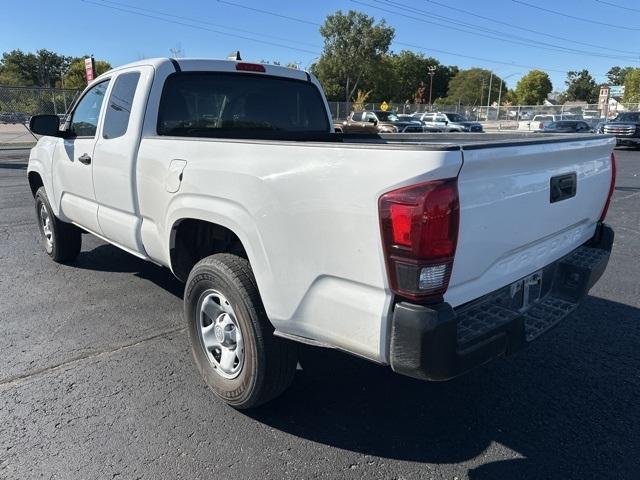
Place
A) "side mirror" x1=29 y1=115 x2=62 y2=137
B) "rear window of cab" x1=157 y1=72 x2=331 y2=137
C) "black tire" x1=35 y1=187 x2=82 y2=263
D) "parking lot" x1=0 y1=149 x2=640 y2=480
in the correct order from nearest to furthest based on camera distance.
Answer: "parking lot" x1=0 y1=149 x2=640 y2=480, "rear window of cab" x1=157 y1=72 x2=331 y2=137, "side mirror" x1=29 y1=115 x2=62 y2=137, "black tire" x1=35 y1=187 x2=82 y2=263

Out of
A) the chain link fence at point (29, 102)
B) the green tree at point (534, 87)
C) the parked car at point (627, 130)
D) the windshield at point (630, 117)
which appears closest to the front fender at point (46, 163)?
the chain link fence at point (29, 102)

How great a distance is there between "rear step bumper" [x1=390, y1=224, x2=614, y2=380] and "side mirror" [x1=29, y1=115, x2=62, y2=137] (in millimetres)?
4004

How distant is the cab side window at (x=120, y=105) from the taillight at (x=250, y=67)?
0.80m

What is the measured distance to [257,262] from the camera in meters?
2.59

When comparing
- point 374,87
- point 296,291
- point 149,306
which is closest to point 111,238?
point 149,306

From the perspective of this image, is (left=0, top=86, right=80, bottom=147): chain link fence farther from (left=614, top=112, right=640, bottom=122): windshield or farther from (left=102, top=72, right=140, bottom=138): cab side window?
(left=614, top=112, right=640, bottom=122): windshield

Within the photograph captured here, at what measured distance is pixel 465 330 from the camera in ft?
7.32

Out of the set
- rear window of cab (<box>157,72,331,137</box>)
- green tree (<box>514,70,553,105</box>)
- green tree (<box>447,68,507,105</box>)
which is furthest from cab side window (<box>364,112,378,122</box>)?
green tree (<box>514,70,553,105</box>)

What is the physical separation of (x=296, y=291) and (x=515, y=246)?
1075 mm

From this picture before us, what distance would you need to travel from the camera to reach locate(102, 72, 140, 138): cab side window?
12.7ft

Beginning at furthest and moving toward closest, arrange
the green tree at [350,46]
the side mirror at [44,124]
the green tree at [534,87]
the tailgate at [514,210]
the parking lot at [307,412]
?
the green tree at [534,87] < the green tree at [350,46] < the side mirror at [44,124] < the parking lot at [307,412] < the tailgate at [514,210]

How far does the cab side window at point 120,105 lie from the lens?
386cm

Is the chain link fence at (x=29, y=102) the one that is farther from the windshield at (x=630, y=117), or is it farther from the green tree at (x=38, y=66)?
the green tree at (x=38, y=66)

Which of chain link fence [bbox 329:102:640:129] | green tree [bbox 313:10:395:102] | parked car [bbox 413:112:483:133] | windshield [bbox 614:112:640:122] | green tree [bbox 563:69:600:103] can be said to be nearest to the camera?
windshield [bbox 614:112:640:122]
